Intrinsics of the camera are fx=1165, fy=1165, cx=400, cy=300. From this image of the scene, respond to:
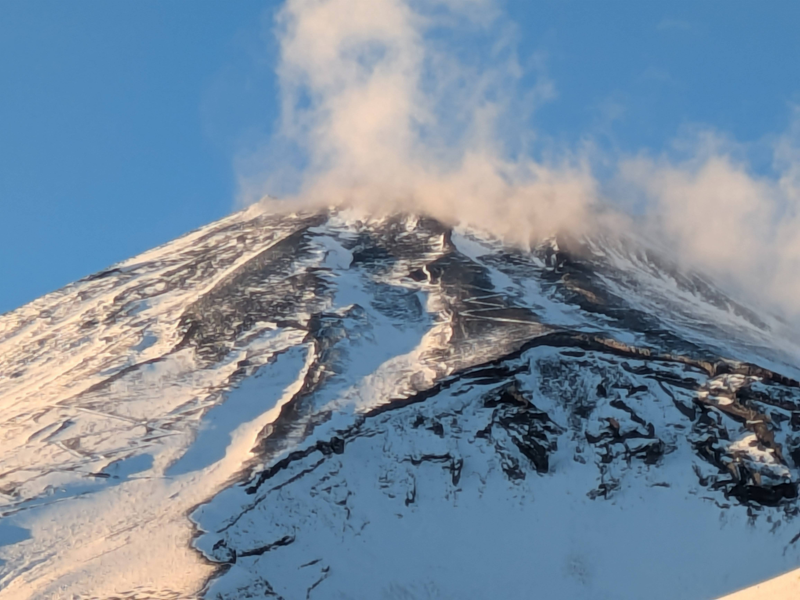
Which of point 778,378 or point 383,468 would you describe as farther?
point 778,378

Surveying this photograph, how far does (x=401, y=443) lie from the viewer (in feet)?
→ 191

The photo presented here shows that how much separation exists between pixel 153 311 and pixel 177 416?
18.4 metres

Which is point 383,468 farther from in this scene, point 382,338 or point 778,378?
point 778,378

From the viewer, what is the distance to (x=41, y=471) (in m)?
56.0

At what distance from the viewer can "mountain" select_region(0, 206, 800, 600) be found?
50.7m

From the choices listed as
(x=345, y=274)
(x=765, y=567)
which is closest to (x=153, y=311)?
(x=345, y=274)

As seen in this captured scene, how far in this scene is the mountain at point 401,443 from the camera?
5066 centimetres

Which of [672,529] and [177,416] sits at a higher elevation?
[177,416]

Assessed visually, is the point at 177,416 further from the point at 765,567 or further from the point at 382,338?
the point at 765,567

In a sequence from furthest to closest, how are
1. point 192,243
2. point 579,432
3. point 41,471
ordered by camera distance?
1. point 192,243
2. point 579,432
3. point 41,471

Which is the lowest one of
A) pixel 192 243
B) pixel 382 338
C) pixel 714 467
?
pixel 714 467

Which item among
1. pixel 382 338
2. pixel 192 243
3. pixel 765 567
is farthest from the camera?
pixel 192 243

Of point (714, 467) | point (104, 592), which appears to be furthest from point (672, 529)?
point (104, 592)

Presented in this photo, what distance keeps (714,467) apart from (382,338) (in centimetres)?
2103
